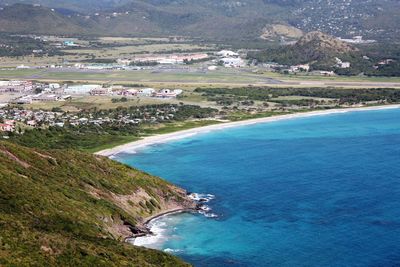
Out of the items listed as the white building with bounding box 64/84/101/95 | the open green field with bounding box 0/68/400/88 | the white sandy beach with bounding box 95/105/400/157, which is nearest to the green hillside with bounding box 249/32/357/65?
the open green field with bounding box 0/68/400/88

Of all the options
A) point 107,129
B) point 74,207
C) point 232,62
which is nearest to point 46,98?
point 107,129

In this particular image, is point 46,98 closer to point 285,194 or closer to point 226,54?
point 285,194

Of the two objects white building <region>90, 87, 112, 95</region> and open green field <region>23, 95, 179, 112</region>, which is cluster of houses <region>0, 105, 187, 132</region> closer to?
open green field <region>23, 95, 179, 112</region>

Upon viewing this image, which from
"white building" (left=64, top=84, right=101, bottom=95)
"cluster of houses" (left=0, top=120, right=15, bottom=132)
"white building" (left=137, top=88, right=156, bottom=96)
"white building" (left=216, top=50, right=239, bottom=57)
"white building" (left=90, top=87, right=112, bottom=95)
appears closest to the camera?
"cluster of houses" (left=0, top=120, right=15, bottom=132)

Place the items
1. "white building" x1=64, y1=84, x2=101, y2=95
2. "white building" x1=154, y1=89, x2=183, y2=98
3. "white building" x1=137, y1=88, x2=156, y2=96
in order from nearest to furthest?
"white building" x1=154, y1=89, x2=183, y2=98 < "white building" x1=137, y1=88, x2=156, y2=96 < "white building" x1=64, y1=84, x2=101, y2=95

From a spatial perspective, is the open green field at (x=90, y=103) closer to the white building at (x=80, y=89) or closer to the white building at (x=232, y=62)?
the white building at (x=80, y=89)
